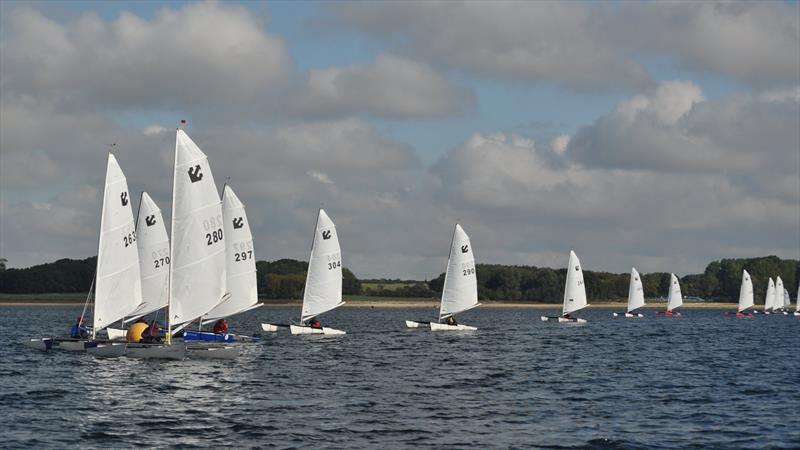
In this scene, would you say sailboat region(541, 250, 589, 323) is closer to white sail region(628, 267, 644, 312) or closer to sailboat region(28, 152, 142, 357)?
white sail region(628, 267, 644, 312)

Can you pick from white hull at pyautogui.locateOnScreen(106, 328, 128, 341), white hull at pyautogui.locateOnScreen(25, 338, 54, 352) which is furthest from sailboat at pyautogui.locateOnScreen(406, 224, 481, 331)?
white hull at pyautogui.locateOnScreen(25, 338, 54, 352)

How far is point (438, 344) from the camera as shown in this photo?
7981 centimetres

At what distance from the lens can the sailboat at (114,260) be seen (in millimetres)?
59688

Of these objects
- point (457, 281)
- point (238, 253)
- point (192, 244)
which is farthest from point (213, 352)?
point (457, 281)

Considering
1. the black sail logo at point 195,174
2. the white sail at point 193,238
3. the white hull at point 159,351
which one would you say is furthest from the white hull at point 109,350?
the black sail logo at point 195,174

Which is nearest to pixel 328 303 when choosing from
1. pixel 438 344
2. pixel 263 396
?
pixel 438 344

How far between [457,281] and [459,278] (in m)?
0.38

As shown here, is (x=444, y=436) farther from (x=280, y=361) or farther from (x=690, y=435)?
(x=280, y=361)

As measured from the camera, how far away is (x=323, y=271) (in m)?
84.1

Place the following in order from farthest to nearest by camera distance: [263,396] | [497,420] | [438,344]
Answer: [438,344]
[263,396]
[497,420]

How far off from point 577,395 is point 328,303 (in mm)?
42022

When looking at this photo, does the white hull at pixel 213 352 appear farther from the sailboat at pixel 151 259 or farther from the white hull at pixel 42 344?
the white hull at pixel 42 344

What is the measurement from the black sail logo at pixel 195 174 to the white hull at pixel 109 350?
986cm

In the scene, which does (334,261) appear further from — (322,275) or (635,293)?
(635,293)
